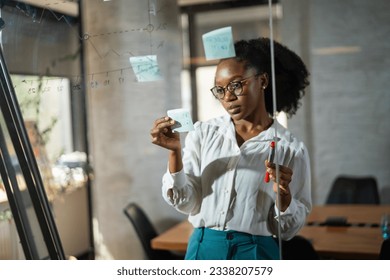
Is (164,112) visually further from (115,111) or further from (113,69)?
(115,111)

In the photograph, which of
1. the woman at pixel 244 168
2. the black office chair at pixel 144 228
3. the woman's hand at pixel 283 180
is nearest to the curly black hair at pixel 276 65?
the woman at pixel 244 168

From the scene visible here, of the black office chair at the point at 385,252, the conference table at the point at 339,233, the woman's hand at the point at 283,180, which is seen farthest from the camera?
the conference table at the point at 339,233

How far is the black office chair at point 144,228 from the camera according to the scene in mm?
2471

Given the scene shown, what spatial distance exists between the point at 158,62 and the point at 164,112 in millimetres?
222

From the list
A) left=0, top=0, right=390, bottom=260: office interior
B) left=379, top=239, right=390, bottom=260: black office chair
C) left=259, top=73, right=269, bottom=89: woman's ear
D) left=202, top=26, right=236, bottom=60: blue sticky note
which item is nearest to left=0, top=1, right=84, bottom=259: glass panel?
left=0, top=0, right=390, bottom=260: office interior

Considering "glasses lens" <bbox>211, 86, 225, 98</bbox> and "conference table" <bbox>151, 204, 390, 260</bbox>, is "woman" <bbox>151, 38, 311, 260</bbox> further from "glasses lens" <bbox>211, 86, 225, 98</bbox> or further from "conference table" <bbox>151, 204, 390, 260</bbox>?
"conference table" <bbox>151, 204, 390, 260</bbox>

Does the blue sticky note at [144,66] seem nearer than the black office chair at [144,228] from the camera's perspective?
Yes

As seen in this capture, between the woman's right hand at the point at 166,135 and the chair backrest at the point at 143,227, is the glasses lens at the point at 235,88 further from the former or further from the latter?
the chair backrest at the point at 143,227

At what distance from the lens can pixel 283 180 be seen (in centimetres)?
188

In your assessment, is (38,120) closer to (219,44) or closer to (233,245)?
(219,44)

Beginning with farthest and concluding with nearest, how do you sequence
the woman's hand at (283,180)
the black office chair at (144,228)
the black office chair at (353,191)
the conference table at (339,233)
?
1. the black office chair at (353,191)
2. the black office chair at (144,228)
3. the conference table at (339,233)
4. the woman's hand at (283,180)

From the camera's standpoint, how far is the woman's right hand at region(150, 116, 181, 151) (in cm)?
197

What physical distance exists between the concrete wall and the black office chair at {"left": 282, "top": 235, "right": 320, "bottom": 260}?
1286mm
